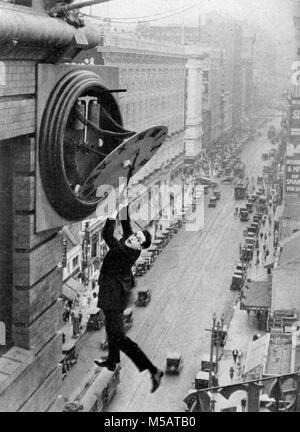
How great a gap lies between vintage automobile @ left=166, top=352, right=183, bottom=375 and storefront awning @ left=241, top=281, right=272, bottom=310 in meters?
6.63

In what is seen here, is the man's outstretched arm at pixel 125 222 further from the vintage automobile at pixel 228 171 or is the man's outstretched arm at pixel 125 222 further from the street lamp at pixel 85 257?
the vintage automobile at pixel 228 171

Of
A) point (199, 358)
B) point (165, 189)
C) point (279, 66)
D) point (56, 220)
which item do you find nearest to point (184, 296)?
point (199, 358)

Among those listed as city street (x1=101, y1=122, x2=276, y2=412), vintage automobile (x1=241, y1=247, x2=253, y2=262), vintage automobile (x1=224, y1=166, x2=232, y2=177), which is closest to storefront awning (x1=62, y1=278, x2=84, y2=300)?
city street (x1=101, y1=122, x2=276, y2=412)

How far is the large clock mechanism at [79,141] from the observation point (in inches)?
226

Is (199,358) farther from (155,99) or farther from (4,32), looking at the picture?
(4,32)

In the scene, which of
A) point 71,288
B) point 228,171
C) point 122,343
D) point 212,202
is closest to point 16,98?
point 122,343

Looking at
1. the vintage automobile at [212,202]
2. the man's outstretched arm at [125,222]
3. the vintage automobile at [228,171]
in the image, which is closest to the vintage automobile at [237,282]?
the vintage automobile at [212,202]

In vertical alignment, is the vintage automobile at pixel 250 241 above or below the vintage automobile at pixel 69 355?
below

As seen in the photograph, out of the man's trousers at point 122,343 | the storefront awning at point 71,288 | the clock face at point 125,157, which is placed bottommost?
the storefront awning at point 71,288

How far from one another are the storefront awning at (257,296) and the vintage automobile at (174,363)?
6.63 m

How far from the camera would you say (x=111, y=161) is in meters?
5.23

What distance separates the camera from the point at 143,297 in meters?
26.4

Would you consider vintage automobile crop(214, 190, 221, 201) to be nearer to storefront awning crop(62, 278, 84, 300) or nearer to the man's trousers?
storefront awning crop(62, 278, 84, 300)
